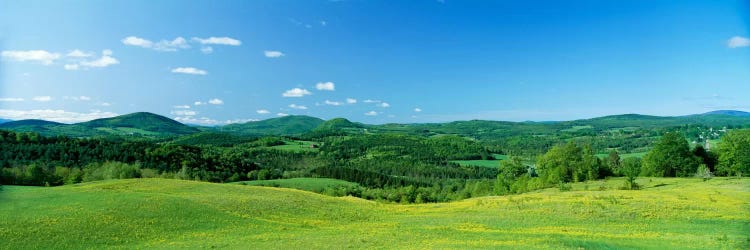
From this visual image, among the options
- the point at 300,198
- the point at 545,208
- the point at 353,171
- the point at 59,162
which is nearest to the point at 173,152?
the point at 59,162

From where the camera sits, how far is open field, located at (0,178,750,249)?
2353 centimetres

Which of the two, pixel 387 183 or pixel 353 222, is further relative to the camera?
pixel 387 183

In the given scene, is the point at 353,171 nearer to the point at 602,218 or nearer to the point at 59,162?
the point at 59,162

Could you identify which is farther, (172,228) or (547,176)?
(547,176)

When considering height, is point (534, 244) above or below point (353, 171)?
above

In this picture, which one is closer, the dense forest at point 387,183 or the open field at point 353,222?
the open field at point 353,222

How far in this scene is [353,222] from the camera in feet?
110

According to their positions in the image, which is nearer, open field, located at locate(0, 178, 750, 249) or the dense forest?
open field, located at locate(0, 178, 750, 249)

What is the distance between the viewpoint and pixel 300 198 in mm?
45250

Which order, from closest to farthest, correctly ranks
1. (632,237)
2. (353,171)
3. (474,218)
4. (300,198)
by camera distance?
1. (632,237)
2. (474,218)
3. (300,198)
4. (353,171)

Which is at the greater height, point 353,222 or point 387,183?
point 353,222

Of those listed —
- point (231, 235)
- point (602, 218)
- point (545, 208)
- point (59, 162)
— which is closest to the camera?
point (231, 235)

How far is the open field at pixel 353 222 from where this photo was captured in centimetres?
2353

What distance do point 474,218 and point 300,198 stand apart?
20.1 meters
